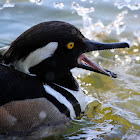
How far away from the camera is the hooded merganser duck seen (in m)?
4.02

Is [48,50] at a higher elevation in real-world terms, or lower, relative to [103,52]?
higher

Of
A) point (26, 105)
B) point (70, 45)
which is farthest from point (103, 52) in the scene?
point (26, 105)

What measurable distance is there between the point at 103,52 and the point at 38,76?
11.1 ft

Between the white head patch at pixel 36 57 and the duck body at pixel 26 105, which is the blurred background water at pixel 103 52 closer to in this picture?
the duck body at pixel 26 105

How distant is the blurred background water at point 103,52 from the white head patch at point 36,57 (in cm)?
110

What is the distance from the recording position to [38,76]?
14.5 ft

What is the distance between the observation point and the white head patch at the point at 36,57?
4117mm

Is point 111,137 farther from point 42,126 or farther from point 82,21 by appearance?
point 82,21

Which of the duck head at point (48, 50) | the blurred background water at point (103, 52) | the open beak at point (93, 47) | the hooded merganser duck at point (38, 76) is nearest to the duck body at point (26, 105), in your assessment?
the hooded merganser duck at point (38, 76)

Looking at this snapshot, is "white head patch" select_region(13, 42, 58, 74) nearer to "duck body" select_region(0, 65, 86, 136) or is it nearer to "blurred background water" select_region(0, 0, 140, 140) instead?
"duck body" select_region(0, 65, 86, 136)

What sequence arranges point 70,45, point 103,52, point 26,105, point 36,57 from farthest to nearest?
point 103,52, point 70,45, point 36,57, point 26,105

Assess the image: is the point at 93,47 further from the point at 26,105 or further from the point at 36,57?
the point at 26,105

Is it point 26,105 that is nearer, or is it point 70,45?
point 26,105

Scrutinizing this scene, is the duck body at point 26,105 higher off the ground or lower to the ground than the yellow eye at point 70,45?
lower
